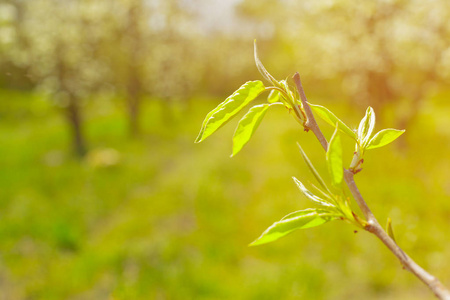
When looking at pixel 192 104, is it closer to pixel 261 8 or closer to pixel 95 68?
pixel 261 8

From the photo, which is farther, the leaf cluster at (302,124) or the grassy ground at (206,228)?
the grassy ground at (206,228)

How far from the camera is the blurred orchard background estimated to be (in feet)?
24.9

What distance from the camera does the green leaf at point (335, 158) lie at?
768mm

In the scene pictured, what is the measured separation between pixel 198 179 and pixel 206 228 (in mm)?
3147

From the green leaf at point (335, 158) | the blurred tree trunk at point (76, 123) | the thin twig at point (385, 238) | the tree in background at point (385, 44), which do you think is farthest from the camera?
the blurred tree trunk at point (76, 123)

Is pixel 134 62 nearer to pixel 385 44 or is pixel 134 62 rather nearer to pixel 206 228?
pixel 385 44

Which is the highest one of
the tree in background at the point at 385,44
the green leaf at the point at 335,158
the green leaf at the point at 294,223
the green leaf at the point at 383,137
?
the green leaf at the point at 335,158

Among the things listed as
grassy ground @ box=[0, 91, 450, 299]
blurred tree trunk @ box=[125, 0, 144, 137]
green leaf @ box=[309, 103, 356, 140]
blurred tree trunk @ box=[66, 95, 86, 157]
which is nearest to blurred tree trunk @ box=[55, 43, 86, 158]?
blurred tree trunk @ box=[66, 95, 86, 157]

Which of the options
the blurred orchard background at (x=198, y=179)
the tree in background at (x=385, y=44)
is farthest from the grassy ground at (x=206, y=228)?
the tree in background at (x=385, y=44)

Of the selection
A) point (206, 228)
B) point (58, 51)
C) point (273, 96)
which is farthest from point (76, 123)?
point (273, 96)

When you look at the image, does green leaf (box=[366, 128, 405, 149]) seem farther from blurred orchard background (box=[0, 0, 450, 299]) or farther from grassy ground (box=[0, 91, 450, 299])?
grassy ground (box=[0, 91, 450, 299])

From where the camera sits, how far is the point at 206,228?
30.5 ft

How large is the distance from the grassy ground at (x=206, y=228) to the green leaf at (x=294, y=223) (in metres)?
6.45

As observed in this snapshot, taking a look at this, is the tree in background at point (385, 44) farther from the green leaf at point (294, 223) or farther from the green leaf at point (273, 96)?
the green leaf at point (294, 223)
